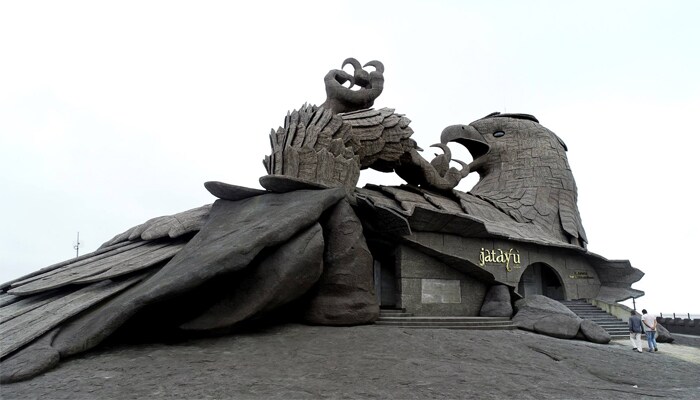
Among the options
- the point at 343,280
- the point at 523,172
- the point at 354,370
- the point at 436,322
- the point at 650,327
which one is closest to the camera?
the point at 354,370

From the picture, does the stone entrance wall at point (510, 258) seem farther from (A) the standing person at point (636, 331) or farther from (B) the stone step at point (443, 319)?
(A) the standing person at point (636, 331)

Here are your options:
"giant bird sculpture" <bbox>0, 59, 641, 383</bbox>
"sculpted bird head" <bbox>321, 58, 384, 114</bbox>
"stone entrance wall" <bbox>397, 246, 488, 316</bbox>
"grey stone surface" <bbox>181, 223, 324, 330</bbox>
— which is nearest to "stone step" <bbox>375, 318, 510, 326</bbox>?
"giant bird sculpture" <bbox>0, 59, 641, 383</bbox>

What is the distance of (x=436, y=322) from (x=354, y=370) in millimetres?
3623

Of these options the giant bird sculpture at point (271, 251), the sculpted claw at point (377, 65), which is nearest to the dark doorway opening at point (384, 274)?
the giant bird sculpture at point (271, 251)

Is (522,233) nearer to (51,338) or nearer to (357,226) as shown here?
(357,226)

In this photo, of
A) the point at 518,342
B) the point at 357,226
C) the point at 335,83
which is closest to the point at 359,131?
the point at 335,83

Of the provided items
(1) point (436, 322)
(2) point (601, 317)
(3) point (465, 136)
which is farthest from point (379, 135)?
(2) point (601, 317)

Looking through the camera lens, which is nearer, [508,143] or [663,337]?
[663,337]

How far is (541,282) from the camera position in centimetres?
1359

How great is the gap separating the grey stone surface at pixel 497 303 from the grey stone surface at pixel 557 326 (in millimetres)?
665

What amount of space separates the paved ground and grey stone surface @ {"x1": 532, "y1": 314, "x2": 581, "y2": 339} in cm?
174

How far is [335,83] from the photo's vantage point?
11.3 metres

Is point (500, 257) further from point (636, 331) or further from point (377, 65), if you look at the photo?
point (377, 65)

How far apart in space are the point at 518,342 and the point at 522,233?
537 cm
